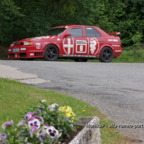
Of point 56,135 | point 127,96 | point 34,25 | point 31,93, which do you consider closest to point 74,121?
point 56,135

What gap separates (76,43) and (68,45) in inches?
15.8

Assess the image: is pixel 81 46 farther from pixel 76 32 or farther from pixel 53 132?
pixel 53 132

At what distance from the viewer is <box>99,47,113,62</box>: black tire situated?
1847 centimetres

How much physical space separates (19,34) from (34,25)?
1639mm

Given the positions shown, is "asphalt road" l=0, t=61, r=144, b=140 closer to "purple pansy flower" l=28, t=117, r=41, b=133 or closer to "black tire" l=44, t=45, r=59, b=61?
"purple pansy flower" l=28, t=117, r=41, b=133

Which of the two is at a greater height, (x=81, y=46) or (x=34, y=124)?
(x=81, y=46)

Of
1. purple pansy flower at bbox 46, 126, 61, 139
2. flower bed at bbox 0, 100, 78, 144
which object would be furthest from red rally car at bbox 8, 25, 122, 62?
purple pansy flower at bbox 46, 126, 61, 139

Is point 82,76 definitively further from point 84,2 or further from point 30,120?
point 84,2

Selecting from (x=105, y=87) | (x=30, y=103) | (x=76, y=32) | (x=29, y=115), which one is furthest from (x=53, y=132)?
(x=76, y=32)

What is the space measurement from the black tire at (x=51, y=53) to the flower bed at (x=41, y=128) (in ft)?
40.9

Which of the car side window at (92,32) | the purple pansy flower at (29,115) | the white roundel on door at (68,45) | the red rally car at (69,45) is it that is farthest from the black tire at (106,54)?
the purple pansy flower at (29,115)

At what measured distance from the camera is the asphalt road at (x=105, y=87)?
23.4ft

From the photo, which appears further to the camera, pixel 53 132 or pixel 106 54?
pixel 106 54

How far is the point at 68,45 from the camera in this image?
1739 centimetres
